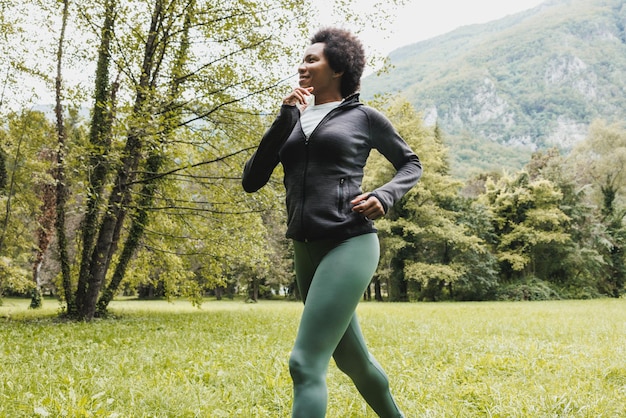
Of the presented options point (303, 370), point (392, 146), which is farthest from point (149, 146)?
point (303, 370)

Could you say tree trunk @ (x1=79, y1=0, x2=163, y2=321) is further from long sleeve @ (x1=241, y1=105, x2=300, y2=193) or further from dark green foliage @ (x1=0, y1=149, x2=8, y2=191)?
long sleeve @ (x1=241, y1=105, x2=300, y2=193)

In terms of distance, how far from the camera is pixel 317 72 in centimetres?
243

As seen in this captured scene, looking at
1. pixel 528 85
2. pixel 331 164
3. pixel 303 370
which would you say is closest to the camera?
pixel 303 370

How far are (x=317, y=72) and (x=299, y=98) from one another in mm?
267

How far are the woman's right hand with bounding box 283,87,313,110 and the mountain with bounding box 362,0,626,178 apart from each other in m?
132

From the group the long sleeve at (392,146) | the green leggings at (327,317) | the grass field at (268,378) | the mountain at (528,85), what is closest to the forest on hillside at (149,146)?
the grass field at (268,378)

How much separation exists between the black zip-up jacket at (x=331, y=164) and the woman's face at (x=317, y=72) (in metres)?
0.16

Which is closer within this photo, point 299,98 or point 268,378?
point 299,98

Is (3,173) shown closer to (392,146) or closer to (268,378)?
(268,378)

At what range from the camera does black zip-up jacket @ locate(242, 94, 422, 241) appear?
2117 mm

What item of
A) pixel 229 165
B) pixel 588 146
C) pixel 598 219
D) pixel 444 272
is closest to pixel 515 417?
pixel 229 165

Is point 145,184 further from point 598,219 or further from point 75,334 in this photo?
point 598,219

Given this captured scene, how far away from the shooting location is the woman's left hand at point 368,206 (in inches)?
80.3

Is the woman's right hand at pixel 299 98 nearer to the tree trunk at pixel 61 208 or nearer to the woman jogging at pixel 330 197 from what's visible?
the woman jogging at pixel 330 197
